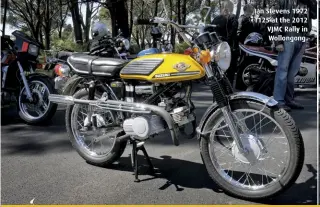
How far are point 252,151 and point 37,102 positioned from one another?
3146mm

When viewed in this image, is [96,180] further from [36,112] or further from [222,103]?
[36,112]

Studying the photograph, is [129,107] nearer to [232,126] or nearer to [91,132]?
[91,132]

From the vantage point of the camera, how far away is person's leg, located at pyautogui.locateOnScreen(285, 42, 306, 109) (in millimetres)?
5006

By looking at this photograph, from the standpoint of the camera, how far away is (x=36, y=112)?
4754 millimetres

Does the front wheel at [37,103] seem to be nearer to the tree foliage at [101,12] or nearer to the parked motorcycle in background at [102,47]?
the parked motorcycle in background at [102,47]

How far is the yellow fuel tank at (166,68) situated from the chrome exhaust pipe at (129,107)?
0.20m

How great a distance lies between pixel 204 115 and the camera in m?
2.48

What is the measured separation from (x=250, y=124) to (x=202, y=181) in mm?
545

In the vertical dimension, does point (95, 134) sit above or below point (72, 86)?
below

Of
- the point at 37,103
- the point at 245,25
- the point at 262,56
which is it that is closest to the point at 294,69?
the point at 262,56

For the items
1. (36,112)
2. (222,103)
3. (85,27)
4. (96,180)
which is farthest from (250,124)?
(85,27)

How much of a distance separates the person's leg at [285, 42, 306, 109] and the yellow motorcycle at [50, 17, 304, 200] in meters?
2.44

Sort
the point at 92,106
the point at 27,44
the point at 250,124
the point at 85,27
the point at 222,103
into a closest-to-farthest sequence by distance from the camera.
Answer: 1. the point at 222,103
2. the point at 250,124
3. the point at 92,106
4. the point at 27,44
5. the point at 85,27

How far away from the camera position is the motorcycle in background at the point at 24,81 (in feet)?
15.2
